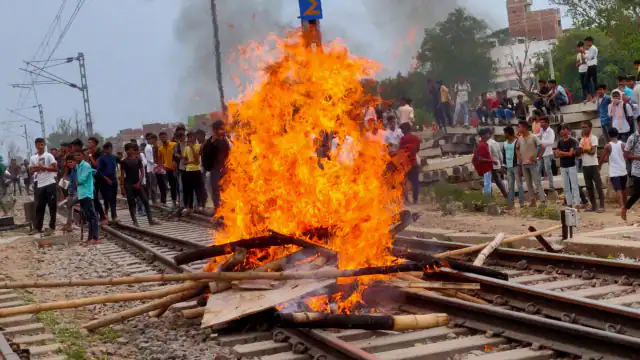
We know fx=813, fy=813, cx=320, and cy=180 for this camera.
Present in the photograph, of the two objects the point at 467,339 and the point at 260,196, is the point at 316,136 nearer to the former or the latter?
the point at 260,196

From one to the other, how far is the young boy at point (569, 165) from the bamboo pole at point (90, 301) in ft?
35.3

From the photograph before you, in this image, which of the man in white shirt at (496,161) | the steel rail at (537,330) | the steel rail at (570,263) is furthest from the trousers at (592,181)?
the steel rail at (537,330)

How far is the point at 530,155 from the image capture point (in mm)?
17688

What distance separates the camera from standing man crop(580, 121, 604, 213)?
16.5 metres

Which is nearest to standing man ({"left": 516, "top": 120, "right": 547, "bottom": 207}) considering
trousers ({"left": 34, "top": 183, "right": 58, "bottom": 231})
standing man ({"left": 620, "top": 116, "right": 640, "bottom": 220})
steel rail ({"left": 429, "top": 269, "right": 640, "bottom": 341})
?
standing man ({"left": 620, "top": 116, "right": 640, "bottom": 220})

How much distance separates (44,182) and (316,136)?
38.2 ft

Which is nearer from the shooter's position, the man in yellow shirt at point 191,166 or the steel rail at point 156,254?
the steel rail at point 156,254

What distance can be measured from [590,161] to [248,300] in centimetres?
Result: 1112

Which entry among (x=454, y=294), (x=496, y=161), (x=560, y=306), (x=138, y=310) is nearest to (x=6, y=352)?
(x=138, y=310)

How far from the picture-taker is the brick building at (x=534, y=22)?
79188 mm

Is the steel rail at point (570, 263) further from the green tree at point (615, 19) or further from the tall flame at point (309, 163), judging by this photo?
the green tree at point (615, 19)

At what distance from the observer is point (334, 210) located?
866cm

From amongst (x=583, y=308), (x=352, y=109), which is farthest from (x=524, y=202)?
(x=583, y=308)

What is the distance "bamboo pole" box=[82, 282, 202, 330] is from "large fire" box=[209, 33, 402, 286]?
2.52ft
